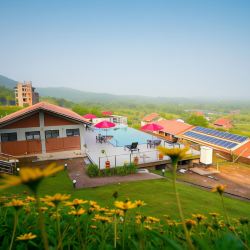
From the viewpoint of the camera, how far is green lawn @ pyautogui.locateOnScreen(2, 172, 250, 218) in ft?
25.3

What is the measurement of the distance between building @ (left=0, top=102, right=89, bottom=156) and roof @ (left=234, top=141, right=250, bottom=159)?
14.2 m

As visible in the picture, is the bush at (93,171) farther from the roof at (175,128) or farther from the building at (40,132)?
the roof at (175,128)

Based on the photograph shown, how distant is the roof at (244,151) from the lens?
19372 mm

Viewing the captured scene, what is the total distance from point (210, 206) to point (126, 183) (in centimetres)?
418

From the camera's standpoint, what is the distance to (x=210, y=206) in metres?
8.22

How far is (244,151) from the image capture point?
19.8 meters

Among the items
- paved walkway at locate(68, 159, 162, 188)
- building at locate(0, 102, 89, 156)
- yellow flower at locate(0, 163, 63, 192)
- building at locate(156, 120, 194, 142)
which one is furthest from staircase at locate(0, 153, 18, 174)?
building at locate(156, 120, 194, 142)

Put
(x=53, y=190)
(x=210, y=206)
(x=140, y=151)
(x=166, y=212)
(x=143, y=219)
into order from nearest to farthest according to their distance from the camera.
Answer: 1. (x=143, y=219)
2. (x=166, y=212)
3. (x=210, y=206)
4. (x=53, y=190)
5. (x=140, y=151)

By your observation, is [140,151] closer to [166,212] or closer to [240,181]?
[240,181]

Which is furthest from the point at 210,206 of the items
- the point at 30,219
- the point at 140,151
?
the point at 140,151

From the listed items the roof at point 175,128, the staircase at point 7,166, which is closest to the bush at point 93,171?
the staircase at point 7,166

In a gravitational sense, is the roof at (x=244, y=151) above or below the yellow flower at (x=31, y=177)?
below

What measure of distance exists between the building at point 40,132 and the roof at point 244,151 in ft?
46.4

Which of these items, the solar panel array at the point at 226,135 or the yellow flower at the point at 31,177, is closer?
the yellow flower at the point at 31,177
